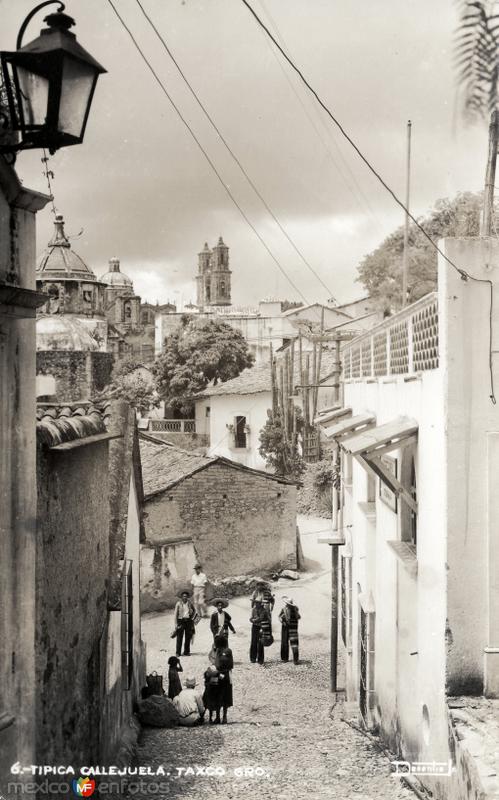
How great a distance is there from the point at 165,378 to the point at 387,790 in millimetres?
37010

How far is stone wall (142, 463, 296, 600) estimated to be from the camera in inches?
784

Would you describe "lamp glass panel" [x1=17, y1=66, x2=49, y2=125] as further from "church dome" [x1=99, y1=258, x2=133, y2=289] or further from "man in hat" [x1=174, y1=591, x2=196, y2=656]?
"church dome" [x1=99, y1=258, x2=133, y2=289]

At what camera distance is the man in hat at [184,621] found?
1419 centimetres

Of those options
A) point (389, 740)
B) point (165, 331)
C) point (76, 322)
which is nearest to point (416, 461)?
point (389, 740)

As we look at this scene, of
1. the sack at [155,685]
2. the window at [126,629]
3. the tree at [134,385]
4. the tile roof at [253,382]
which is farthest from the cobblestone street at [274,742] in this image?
the tree at [134,385]

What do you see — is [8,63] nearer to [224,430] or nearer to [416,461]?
[416,461]

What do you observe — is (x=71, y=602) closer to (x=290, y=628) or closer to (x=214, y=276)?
(x=290, y=628)

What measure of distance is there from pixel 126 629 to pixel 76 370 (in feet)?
112

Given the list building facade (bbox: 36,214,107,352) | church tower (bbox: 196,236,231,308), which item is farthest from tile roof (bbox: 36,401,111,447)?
church tower (bbox: 196,236,231,308)

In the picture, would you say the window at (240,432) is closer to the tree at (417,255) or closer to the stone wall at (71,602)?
the tree at (417,255)

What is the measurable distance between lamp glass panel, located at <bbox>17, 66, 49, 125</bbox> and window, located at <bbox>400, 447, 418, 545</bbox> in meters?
5.23

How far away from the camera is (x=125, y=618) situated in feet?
30.4

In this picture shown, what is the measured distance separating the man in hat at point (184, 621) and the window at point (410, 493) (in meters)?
6.44

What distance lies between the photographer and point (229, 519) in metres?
20.8
